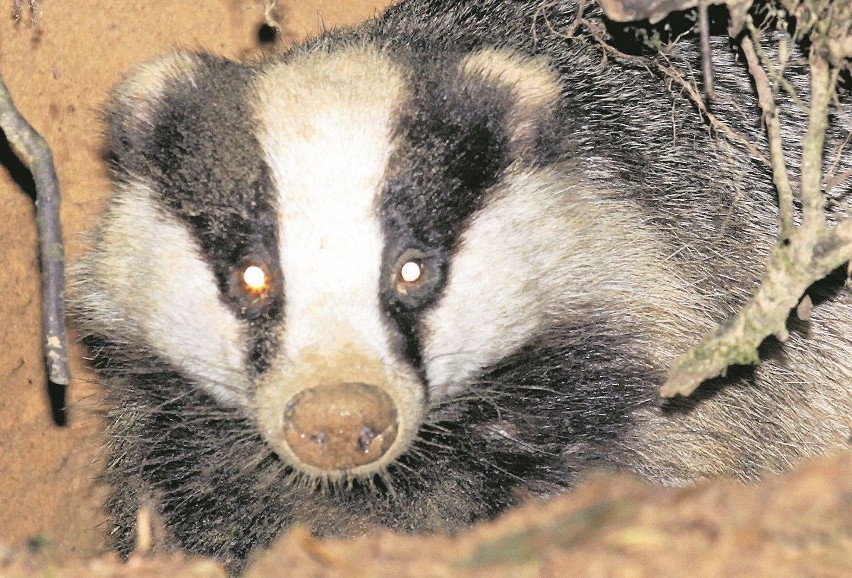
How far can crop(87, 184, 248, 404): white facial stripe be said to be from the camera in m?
2.96

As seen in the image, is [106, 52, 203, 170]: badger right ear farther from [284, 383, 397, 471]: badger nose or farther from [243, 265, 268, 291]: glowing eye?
[284, 383, 397, 471]: badger nose

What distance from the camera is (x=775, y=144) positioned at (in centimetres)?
282

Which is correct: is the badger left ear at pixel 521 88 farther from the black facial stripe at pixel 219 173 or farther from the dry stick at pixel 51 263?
the dry stick at pixel 51 263

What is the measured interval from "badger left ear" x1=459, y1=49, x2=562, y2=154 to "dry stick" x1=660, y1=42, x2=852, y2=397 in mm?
710

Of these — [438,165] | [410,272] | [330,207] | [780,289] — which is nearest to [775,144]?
[780,289]

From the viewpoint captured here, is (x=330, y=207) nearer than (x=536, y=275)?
Yes

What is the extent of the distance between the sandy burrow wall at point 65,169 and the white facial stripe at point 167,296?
0.80 m

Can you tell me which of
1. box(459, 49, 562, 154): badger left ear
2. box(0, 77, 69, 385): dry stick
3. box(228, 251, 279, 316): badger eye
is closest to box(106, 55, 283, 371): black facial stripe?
box(228, 251, 279, 316): badger eye

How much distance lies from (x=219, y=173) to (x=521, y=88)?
0.84 m

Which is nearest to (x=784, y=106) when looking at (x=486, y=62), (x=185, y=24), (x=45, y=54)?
(x=486, y=62)

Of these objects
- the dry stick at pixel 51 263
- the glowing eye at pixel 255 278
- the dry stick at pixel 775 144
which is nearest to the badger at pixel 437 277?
the glowing eye at pixel 255 278

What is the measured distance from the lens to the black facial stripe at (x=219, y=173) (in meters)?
2.82

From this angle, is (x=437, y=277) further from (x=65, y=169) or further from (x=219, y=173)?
(x=65, y=169)

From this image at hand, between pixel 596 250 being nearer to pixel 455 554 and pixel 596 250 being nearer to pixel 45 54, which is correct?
pixel 455 554
